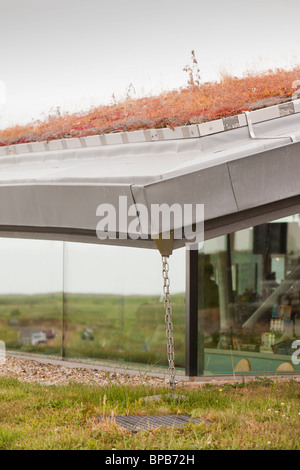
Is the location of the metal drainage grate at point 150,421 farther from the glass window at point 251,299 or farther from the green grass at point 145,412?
the glass window at point 251,299

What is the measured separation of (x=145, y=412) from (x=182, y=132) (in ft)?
13.0

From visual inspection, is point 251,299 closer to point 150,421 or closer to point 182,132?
point 182,132

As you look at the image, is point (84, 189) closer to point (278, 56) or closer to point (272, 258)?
point (272, 258)

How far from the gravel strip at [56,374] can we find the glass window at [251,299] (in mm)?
1189

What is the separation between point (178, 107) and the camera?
35.1 ft

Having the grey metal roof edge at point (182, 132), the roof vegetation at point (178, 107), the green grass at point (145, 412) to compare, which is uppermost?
the roof vegetation at point (178, 107)

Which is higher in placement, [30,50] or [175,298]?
[30,50]

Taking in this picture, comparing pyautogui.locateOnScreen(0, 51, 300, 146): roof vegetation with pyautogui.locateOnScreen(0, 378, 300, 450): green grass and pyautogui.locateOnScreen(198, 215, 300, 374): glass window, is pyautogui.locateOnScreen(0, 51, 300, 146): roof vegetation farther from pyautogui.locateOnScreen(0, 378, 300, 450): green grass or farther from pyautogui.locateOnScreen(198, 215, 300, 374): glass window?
pyautogui.locateOnScreen(0, 378, 300, 450): green grass

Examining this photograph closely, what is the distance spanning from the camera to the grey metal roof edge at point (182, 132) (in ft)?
26.6

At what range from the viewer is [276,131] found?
7.97 m

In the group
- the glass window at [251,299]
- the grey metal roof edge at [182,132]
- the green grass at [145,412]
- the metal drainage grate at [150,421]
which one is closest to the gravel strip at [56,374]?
the glass window at [251,299]

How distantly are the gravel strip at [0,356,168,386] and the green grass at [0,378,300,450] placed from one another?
1.63 meters

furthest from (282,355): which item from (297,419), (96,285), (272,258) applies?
(297,419)
